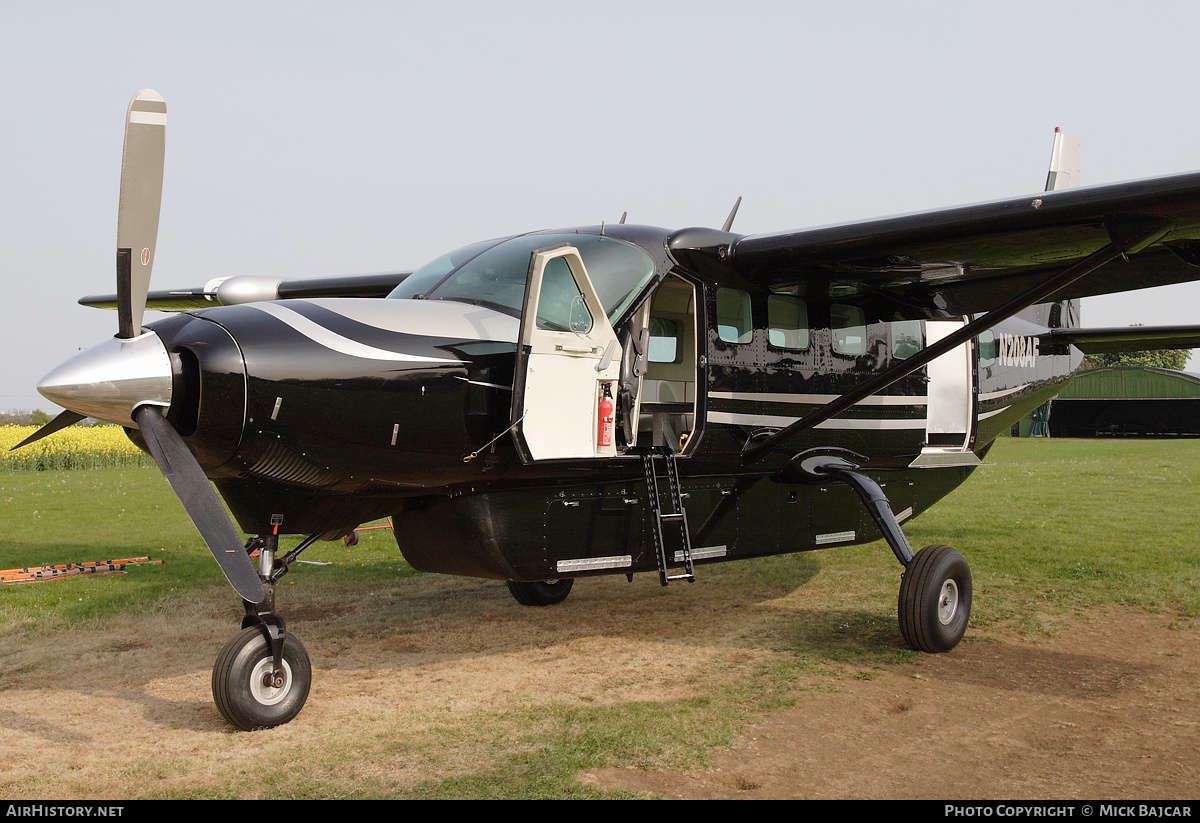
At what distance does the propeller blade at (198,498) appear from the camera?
4.66 m

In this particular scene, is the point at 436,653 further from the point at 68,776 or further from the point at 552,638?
the point at 68,776

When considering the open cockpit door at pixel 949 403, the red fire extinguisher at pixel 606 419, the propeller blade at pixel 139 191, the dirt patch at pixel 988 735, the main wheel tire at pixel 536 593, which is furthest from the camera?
the main wheel tire at pixel 536 593

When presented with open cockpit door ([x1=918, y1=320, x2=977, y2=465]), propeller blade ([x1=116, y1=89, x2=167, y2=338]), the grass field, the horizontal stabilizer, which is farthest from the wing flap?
propeller blade ([x1=116, y1=89, x2=167, y2=338])

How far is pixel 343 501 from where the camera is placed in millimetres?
5930

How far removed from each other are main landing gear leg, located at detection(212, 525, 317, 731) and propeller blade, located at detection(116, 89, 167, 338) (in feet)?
Answer: 5.93

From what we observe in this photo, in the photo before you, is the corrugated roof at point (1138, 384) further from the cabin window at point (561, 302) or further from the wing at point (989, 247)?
the cabin window at point (561, 302)

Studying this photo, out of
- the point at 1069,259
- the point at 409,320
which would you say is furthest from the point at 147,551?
the point at 1069,259

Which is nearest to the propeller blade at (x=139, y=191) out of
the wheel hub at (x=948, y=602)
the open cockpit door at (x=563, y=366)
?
the open cockpit door at (x=563, y=366)

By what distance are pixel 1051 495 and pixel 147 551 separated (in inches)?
629

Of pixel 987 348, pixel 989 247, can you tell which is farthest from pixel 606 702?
pixel 987 348

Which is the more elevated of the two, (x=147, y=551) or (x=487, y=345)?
(x=487, y=345)

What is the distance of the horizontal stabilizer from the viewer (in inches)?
389

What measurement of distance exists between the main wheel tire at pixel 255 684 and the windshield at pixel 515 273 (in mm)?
2474

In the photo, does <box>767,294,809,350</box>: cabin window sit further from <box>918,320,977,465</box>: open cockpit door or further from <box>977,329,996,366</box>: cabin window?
<box>977,329,996,366</box>: cabin window
